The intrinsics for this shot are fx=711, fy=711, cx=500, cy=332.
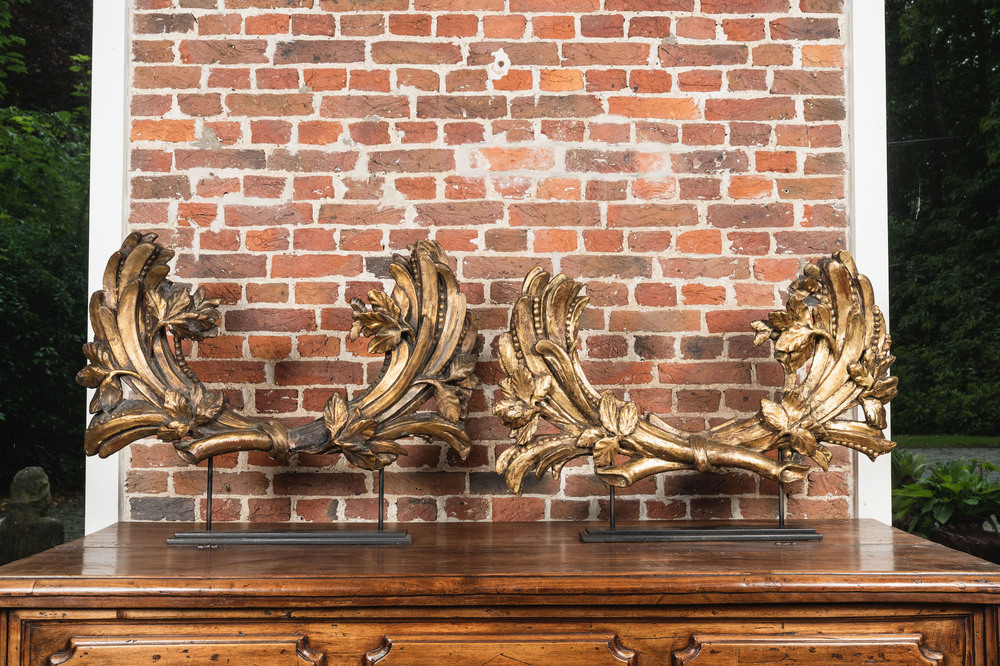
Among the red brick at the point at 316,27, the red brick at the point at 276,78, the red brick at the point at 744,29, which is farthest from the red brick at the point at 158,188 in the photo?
the red brick at the point at 744,29

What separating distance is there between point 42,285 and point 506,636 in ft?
7.14

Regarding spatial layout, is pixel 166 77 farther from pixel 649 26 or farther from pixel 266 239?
pixel 649 26

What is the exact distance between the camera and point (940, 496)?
8.47 feet

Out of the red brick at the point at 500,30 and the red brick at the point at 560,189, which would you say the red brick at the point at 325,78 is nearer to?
the red brick at the point at 500,30

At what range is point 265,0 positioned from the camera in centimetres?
238

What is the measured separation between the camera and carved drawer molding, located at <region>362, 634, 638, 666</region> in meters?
1.62

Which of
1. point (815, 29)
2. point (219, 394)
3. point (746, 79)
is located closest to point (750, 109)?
point (746, 79)

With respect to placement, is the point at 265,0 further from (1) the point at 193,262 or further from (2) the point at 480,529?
(2) the point at 480,529

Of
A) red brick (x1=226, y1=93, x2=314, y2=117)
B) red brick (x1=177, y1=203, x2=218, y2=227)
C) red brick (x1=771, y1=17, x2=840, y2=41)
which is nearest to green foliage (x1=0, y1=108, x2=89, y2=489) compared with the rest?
red brick (x1=177, y1=203, x2=218, y2=227)

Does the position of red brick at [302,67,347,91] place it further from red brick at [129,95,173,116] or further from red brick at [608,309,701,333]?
red brick at [608,309,701,333]

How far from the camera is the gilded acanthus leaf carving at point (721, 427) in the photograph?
1.99 m

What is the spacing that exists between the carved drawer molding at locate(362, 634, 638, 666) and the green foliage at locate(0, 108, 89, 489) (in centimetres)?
165

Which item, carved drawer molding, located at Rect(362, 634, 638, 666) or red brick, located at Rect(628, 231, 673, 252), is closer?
carved drawer molding, located at Rect(362, 634, 638, 666)

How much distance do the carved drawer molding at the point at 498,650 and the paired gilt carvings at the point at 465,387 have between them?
17.6 inches
